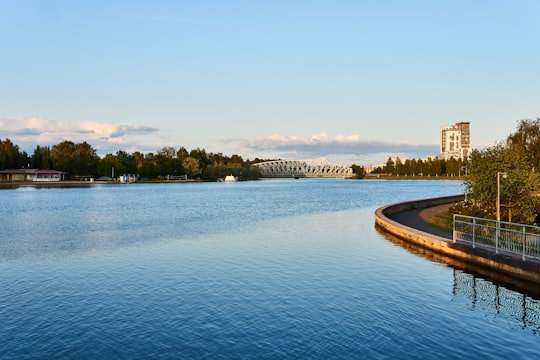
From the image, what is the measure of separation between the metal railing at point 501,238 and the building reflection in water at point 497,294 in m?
1.52

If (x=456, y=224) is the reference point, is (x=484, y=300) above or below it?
below

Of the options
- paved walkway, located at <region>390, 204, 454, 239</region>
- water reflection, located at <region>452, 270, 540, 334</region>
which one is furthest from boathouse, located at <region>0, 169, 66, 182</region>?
water reflection, located at <region>452, 270, 540, 334</region>

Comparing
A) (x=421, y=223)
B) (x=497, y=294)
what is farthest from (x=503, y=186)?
(x=497, y=294)

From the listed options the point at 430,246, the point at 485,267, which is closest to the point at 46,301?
the point at 485,267

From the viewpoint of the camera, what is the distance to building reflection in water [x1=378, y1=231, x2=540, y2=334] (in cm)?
1739

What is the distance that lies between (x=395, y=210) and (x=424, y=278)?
106ft

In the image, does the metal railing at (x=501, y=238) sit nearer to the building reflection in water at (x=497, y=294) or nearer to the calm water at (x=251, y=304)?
the building reflection in water at (x=497, y=294)

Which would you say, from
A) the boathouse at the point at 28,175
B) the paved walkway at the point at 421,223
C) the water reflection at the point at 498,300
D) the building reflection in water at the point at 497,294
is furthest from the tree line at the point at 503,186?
the boathouse at the point at 28,175

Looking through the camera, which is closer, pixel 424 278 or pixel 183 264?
pixel 424 278

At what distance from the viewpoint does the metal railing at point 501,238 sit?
2223cm

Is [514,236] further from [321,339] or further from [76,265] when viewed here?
[76,265]

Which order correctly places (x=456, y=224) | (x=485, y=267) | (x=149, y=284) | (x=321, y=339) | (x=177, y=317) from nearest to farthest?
1. (x=321, y=339)
2. (x=177, y=317)
3. (x=149, y=284)
4. (x=485, y=267)
5. (x=456, y=224)

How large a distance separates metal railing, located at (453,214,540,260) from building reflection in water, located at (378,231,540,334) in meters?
1.52

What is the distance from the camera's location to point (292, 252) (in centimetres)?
3098
